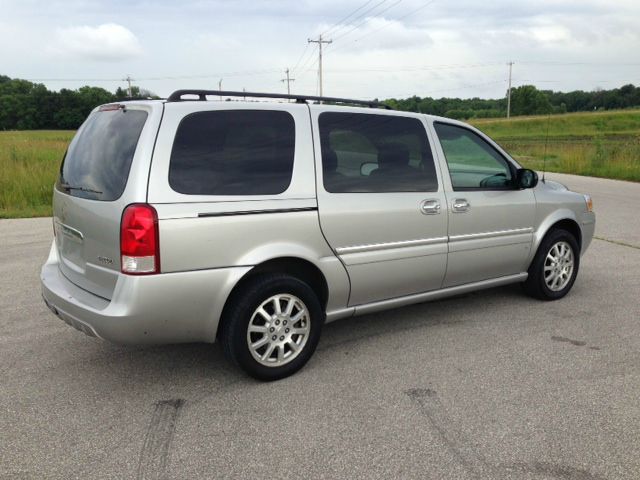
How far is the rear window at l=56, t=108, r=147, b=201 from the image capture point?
322cm

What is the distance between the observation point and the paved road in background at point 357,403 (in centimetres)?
271

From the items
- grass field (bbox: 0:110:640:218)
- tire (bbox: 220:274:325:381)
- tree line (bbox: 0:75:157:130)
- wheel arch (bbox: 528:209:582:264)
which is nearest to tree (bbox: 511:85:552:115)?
tree line (bbox: 0:75:157:130)

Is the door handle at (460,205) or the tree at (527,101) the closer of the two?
the door handle at (460,205)

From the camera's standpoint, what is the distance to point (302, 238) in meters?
3.59

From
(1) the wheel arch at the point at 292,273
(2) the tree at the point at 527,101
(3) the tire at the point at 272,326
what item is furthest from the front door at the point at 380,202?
(2) the tree at the point at 527,101

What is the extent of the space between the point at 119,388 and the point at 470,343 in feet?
8.24

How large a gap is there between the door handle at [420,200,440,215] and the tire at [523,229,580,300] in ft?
4.66

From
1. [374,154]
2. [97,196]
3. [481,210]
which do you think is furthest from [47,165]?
[481,210]

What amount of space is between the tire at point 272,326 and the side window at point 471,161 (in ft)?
5.41

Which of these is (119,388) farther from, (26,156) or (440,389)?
(26,156)

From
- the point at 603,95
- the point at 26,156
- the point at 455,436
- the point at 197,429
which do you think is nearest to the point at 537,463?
the point at 455,436

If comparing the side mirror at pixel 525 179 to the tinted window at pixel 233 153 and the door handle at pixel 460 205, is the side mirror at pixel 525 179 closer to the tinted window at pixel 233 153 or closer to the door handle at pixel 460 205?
the door handle at pixel 460 205

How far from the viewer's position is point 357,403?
3312mm

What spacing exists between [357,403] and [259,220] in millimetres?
1237
